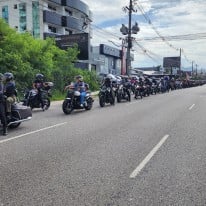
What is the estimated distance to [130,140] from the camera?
999 centimetres

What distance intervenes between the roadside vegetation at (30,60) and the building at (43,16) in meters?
17.0

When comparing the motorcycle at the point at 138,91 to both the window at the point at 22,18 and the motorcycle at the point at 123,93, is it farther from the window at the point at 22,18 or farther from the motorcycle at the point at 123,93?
the window at the point at 22,18

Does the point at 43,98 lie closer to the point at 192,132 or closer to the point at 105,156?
the point at 192,132

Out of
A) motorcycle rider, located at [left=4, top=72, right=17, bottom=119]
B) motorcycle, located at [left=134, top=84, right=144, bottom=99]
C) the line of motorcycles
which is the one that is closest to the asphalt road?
the line of motorcycles

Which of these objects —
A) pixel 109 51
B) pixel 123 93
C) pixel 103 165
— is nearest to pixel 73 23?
pixel 109 51

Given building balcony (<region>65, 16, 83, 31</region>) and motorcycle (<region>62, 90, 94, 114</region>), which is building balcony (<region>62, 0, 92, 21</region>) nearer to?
building balcony (<region>65, 16, 83, 31</region>)

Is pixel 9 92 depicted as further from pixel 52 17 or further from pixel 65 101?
pixel 52 17

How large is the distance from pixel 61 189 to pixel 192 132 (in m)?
6.41

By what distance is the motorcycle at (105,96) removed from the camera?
2047 centimetres

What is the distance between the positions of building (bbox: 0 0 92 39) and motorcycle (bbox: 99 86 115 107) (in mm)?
29168

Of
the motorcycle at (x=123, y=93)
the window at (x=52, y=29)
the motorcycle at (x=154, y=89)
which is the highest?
the window at (x=52, y=29)

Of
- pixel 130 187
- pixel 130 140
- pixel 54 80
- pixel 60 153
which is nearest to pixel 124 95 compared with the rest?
pixel 54 80

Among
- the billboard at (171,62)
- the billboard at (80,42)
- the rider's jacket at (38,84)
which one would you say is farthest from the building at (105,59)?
the billboard at (171,62)

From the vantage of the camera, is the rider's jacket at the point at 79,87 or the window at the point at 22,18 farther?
the window at the point at 22,18
